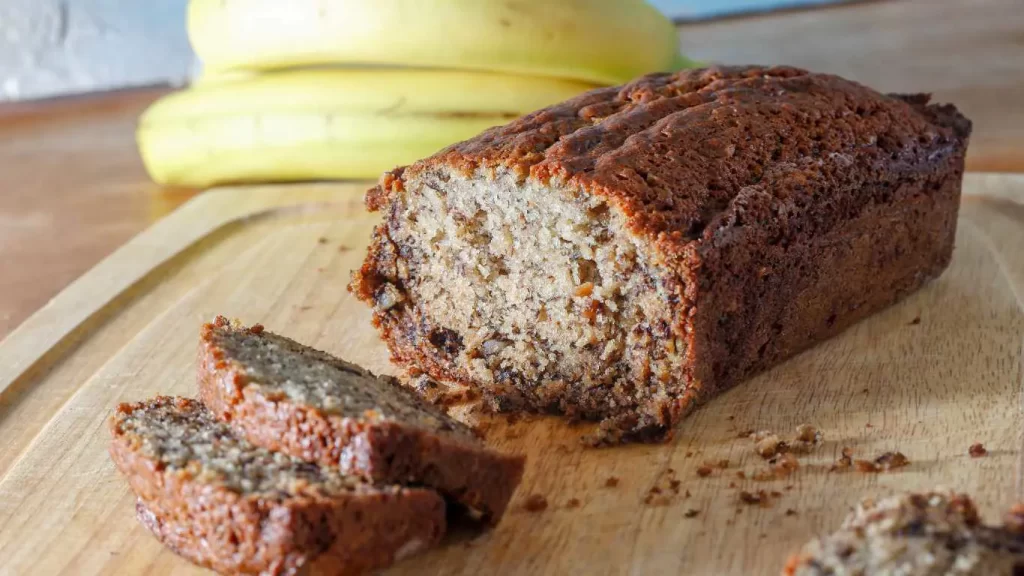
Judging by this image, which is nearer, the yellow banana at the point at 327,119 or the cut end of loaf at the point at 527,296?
→ the cut end of loaf at the point at 527,296

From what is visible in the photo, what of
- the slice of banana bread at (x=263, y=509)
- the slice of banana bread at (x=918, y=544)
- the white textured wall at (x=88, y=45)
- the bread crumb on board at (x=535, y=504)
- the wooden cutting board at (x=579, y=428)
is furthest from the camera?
the white textured wall at (x=88, y=45)

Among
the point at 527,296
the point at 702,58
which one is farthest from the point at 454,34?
the point at 702,58

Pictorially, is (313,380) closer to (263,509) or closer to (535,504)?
(263,509)

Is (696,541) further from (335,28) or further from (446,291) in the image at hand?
(335,28)

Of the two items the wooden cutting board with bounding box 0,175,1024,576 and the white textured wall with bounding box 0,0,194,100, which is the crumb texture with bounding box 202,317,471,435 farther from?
the white textured wall with bounding box 0,0,194,100

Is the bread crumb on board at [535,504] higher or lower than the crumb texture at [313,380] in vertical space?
lower

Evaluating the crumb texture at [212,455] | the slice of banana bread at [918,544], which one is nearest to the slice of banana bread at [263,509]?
the crumb texture at [212,455]

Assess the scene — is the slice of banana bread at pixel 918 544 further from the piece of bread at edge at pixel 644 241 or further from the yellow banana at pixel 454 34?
the yellow banana at pixel 454 34

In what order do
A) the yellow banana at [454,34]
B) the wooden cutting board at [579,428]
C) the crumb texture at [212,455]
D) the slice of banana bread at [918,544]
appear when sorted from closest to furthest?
1. the slice of banana bread at [918,544]
2. the crumb texture at [212,455]
3. the wooden cutting board at [579,428]
4. the yellow banana at [454,34]
